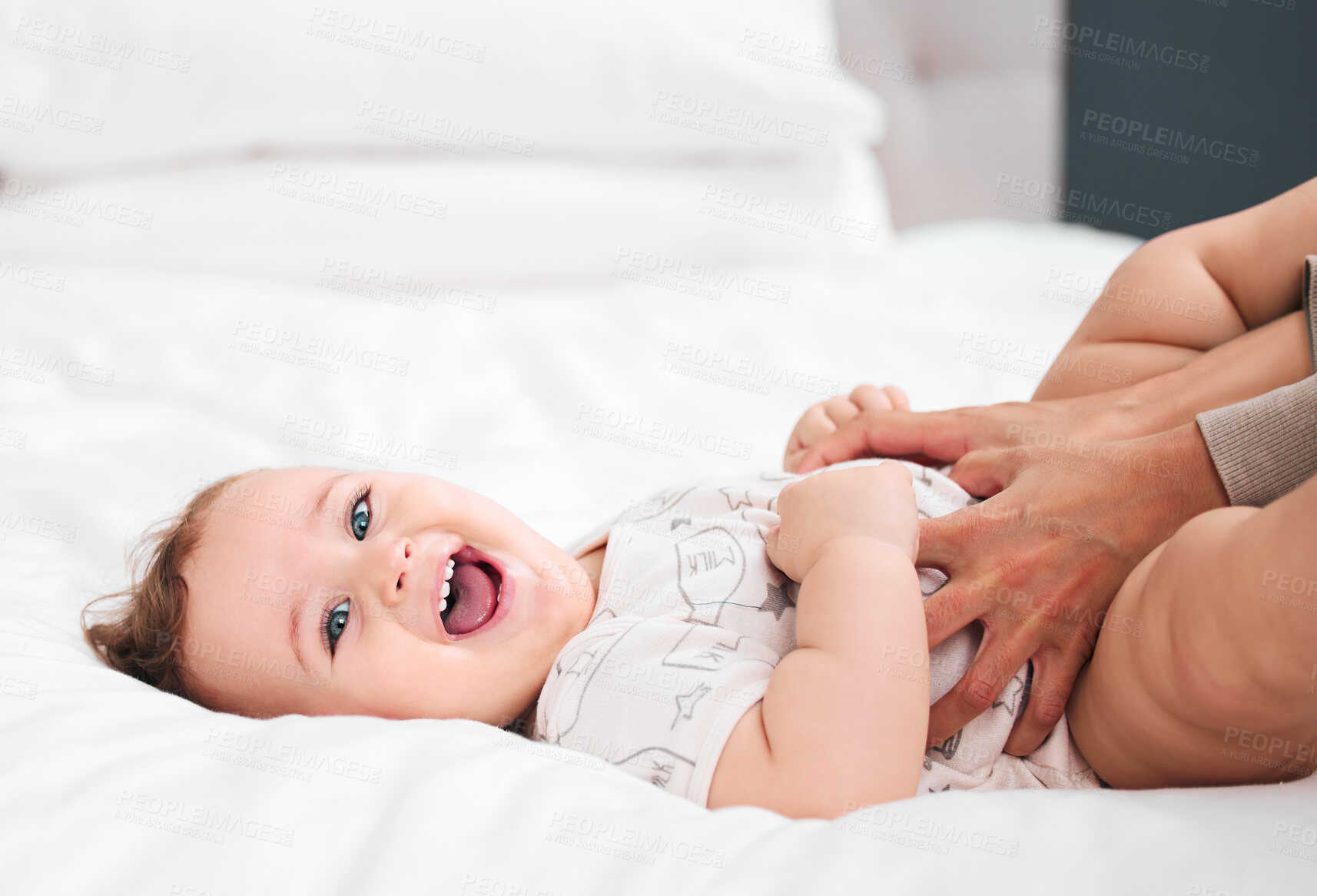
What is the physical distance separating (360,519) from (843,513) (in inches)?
18.7

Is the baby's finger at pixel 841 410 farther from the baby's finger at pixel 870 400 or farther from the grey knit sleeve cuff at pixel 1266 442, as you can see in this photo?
the grey knit sleeve cuff at pixel 1266 442

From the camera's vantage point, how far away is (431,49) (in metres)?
1.51

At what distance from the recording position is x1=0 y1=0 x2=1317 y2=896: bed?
108cm

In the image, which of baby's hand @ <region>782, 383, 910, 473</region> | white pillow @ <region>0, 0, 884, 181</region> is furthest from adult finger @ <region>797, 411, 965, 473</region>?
white pillow @ <region>0, 0, 884, 181</region>

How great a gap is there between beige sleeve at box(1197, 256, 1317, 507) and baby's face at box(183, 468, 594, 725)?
58 cm

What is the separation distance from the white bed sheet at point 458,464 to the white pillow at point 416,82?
9 centimetres

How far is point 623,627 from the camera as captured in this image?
0.83 metres

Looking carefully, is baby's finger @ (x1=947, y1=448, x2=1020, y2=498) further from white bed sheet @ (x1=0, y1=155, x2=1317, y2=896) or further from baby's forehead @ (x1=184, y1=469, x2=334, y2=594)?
baby's forehead @ (x1=184, y1=469, x2=334, y2=594)

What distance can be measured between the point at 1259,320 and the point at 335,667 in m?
1.00

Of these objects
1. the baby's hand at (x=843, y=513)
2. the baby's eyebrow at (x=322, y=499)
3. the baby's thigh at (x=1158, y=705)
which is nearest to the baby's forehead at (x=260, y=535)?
the baby's eyebrow at (x=322, y=499)

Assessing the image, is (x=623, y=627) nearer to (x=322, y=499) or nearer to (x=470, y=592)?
(x=470, y=592)

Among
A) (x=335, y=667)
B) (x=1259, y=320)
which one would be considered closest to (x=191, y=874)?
(x=335, y=667)

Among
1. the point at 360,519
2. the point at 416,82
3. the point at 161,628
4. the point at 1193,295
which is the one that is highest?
the point at 416,82

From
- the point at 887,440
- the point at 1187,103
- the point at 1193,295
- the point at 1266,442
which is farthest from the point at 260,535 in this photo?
the point at 1187,103
